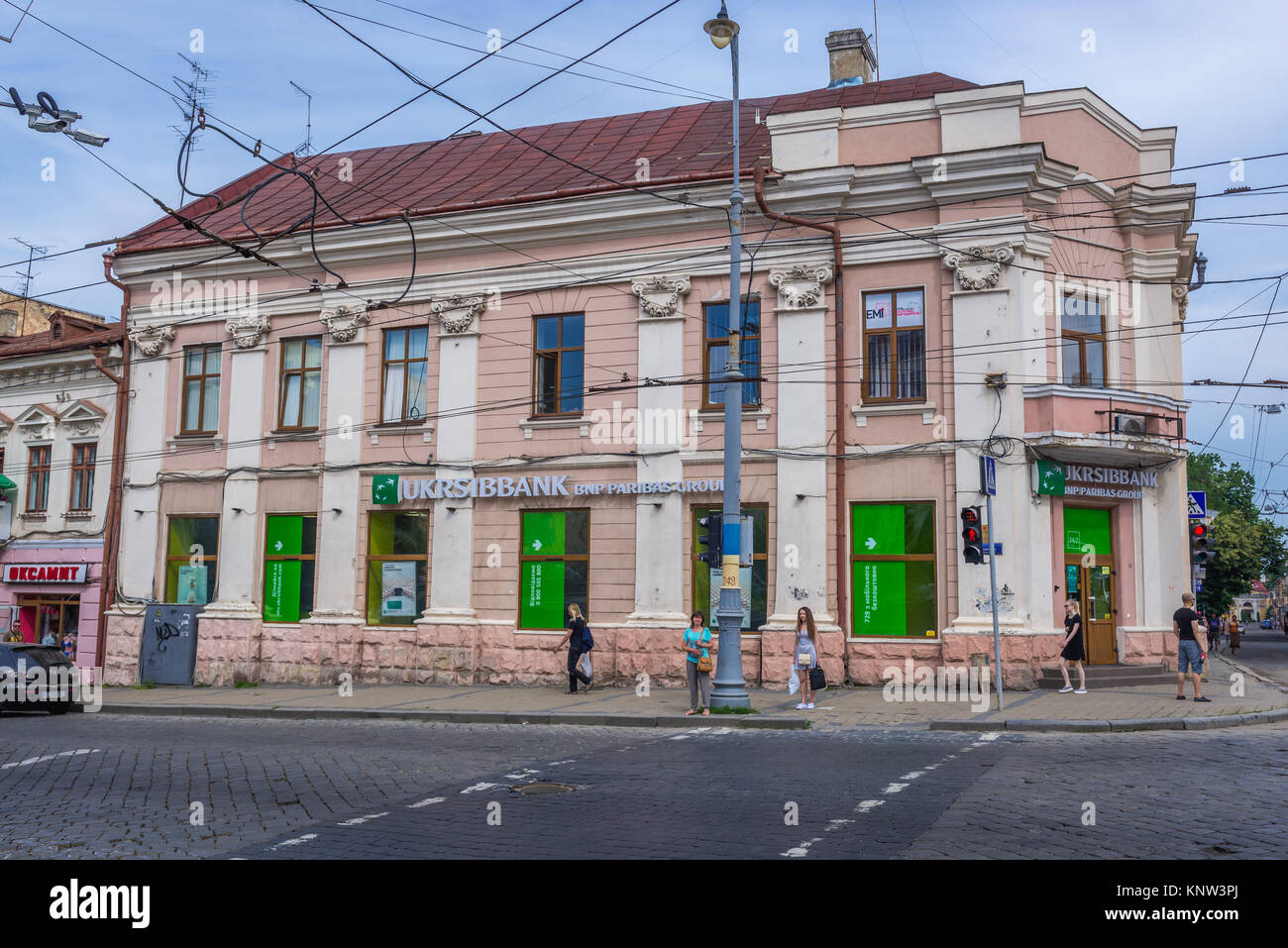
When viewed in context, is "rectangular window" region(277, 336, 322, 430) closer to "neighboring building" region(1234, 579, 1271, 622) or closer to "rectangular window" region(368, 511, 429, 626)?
"rectangular window" region(368, 511, 429, 626)

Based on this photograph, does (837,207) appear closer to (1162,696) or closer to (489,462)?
(489,462)

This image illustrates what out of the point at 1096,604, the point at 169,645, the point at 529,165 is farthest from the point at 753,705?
the point at 529,165

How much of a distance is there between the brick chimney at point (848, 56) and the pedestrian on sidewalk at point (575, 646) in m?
15.3

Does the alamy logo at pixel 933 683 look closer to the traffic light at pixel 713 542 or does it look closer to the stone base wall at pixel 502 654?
the stone base wall at pixel 502 654

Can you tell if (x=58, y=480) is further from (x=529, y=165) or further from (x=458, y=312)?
(x=529, y=165)

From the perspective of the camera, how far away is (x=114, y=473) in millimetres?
27297

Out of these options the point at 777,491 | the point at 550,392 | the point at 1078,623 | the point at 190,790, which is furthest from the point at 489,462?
the point at 190,790

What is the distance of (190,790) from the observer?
10.9 meters

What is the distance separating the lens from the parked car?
2005cm

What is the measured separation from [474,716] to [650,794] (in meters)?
8.04

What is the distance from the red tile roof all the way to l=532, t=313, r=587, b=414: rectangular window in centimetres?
262

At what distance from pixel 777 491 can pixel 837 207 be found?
553cm

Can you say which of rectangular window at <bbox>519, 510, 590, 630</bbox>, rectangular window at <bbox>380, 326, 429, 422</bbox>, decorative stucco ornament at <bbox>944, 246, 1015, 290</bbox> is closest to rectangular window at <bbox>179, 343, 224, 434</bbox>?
rectangular window at <bbox>380, 326, 429, 422</bbox>

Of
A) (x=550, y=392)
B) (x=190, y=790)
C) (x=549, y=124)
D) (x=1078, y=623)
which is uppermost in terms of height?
(x=549, y=124)
